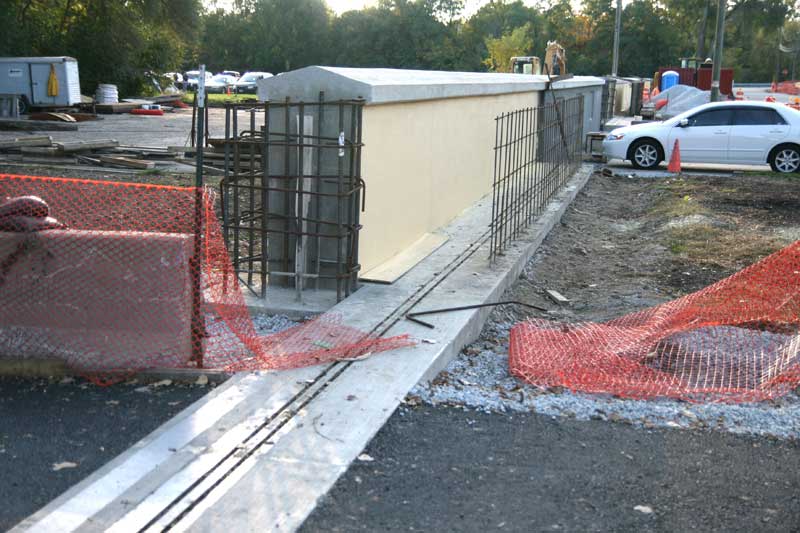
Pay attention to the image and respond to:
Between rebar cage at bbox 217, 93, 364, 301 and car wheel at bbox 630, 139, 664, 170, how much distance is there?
1459cm

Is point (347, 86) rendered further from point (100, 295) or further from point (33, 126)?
point (33, 126)

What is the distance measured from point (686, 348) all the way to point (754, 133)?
15.1m

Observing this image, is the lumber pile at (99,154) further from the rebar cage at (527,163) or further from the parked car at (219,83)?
the parked car at (219,83)

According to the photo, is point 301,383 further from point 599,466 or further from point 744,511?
point 744,511

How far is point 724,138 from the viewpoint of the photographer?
67.8 ft

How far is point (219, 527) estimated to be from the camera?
405 cm

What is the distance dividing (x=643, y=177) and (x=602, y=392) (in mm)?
14749

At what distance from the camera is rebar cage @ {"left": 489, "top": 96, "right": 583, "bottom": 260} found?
33.4 ft

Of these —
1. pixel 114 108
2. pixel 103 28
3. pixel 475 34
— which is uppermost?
pixel 475 34

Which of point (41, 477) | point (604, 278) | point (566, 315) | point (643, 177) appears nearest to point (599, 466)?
point (41, 477)

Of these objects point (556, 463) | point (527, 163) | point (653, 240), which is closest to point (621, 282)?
point (527, 163)

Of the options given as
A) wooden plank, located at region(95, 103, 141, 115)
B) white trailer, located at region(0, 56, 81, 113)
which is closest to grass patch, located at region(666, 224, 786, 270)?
white trailer, located at region(0, 56, 81, 113)

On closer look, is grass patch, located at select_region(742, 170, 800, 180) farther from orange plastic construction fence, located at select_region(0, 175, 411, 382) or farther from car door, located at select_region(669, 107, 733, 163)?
orange plastic construction fence, located at select_region(0, 175, 411, 382)

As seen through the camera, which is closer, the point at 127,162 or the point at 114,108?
the point at 127,162
